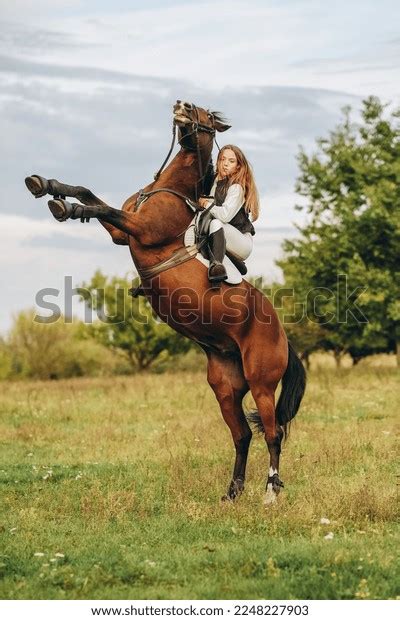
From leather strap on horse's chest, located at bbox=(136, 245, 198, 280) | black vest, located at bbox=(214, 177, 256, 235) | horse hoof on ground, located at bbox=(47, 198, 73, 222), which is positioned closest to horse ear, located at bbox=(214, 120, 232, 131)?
black vest, located at bbox=(214, 177, 256, 235)

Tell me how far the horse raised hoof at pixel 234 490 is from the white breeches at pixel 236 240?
7.89 feet

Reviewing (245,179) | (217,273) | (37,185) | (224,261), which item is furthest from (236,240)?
(37,185)

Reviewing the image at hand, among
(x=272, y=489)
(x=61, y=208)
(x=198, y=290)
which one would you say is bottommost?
(x=272, y=489)

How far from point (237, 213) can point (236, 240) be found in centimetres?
29

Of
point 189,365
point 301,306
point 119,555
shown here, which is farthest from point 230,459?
→ point 189,365

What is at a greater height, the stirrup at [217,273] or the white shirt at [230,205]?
the white shirt at [230,205]

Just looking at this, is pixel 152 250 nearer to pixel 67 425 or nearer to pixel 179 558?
pixel 179 558

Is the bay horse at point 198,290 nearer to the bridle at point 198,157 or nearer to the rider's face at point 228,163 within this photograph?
the bridle at point 198,157

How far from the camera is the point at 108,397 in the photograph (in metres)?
18.8

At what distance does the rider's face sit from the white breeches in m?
0.56

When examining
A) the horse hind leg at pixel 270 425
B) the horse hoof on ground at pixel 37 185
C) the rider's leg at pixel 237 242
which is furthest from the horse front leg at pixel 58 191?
the horse hind leg at pixel 270 425

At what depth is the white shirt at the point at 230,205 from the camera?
8188 millimetres

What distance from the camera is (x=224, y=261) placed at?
827 cm

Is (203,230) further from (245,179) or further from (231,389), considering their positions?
(231,389)
